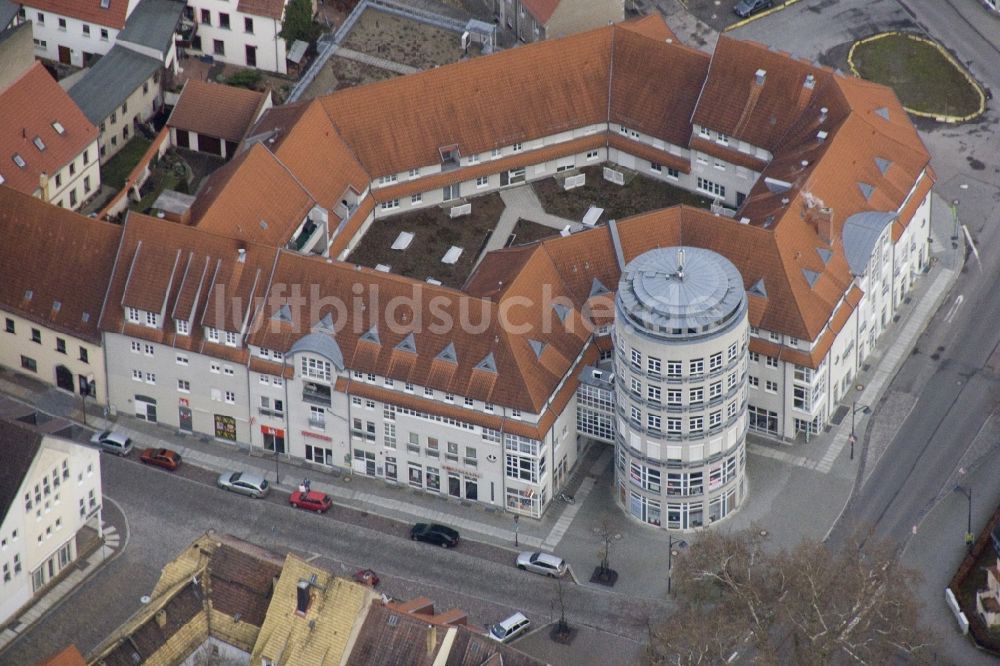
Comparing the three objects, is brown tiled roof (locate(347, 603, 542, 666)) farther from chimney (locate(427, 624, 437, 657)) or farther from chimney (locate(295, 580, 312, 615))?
chimney (locate(295, 580, 312, 615))

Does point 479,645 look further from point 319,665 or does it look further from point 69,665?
point 69,665

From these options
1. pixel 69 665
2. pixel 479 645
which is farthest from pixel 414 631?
pixel 69 665

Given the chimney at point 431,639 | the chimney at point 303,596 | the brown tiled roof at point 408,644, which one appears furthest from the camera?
the chimney at point 303,596

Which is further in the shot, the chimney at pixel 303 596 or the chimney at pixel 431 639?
the chimney at pixel 303 596

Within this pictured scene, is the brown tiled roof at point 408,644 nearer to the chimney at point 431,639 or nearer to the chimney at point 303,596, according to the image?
the chimney at point 431,639

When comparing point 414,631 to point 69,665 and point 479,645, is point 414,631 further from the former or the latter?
point 69,665

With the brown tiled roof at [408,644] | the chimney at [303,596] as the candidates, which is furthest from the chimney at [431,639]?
the chimney at [303,596]

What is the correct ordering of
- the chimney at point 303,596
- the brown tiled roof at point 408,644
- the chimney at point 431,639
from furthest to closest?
the chimney at point 303,596
the brown tiled roof at point 408,644
the chimney at point 431,639

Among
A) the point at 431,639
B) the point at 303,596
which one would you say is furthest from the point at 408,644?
the point at 303,596

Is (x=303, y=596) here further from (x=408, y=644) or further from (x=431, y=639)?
(x=431, y=639)
